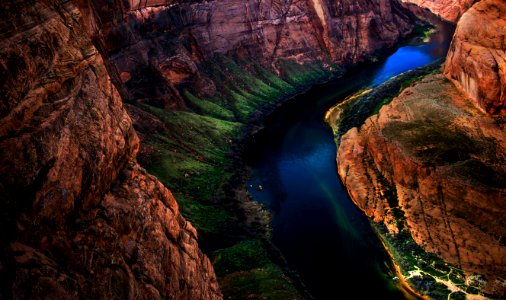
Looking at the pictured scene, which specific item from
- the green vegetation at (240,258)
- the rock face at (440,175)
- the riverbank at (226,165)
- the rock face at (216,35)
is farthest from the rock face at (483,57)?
the rock face at (216,35)

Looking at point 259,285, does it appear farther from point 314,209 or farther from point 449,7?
point 449,7

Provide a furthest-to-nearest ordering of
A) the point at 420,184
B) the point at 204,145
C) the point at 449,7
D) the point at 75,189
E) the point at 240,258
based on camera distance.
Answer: the point at 449,7, the point at 204,145, the point at 420,184, the point at 240,258, the point at 75,189

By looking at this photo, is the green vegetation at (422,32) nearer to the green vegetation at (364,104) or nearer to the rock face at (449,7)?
the rock face at (449,7)

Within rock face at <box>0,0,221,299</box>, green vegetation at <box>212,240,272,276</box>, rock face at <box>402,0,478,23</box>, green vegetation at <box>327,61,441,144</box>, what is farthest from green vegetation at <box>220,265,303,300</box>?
rock face at <box>402,0,478,23</box>

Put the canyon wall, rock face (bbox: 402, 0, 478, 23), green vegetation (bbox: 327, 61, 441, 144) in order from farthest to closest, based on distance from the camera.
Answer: rock face (bbox: 402, 0, 478, 23), green vegetation (bbox: 327, 61, 441, 144), the canyon wall

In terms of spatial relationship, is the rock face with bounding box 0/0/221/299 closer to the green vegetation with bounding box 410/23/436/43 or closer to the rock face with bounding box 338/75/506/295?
the rock face with bounding box 338/75/506/295

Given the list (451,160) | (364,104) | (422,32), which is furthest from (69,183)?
(422,32)

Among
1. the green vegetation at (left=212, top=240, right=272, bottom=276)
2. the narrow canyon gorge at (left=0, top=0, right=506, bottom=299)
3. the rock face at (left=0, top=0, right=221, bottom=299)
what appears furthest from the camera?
the green vegetation at (left=212, top=240, right=272, bottom=276)
